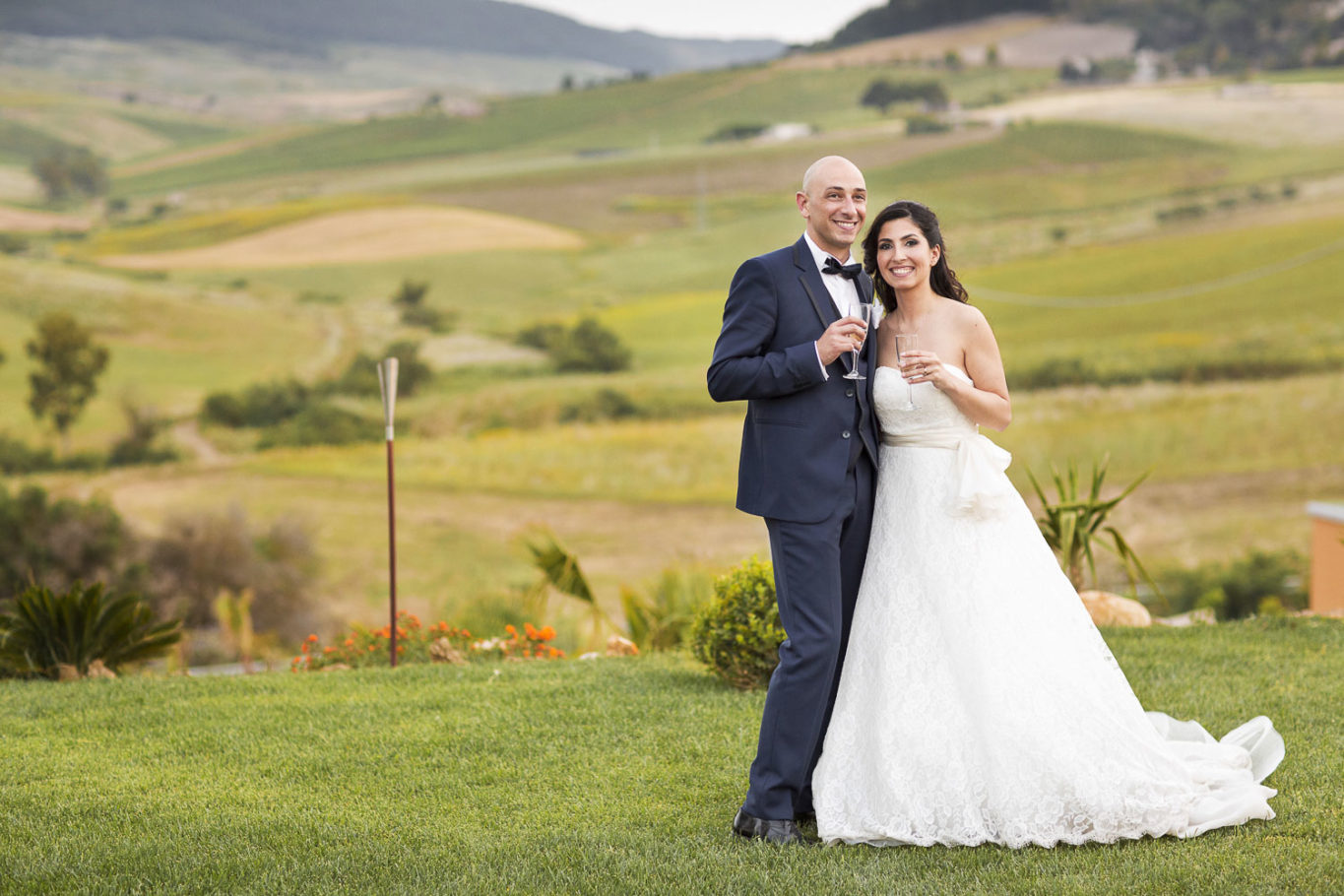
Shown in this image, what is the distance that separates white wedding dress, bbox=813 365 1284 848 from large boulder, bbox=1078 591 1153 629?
3.89 meters

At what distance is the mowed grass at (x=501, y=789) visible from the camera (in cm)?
325

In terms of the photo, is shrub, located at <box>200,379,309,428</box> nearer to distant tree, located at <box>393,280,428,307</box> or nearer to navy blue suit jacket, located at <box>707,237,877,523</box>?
distant tree, located at <box>393,280,428,307</box>

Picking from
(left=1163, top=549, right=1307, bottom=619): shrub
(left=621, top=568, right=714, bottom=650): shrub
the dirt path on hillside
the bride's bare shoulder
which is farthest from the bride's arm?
the dirt path on hillside

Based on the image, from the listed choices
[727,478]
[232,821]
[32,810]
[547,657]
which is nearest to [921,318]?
[232,821]

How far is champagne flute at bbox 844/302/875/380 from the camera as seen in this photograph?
3.31m

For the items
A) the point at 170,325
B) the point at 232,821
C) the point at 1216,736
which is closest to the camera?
the point at 232,821

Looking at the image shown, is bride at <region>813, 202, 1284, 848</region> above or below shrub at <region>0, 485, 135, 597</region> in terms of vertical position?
above

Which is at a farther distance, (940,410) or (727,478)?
(727,478)

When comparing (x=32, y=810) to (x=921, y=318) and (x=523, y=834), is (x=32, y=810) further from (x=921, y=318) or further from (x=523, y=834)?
(x=921, y=318)

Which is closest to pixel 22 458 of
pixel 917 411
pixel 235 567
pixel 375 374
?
pixel 235 567

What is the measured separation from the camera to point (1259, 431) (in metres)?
18.6

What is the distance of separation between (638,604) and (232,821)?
194 inches

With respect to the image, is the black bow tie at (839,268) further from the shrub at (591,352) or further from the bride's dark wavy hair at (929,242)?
the shrub at (591,352)

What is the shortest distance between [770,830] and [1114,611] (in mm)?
4769
